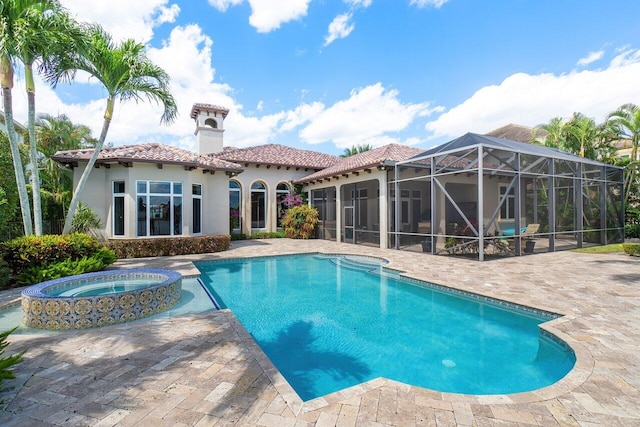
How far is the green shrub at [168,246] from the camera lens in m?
12.7

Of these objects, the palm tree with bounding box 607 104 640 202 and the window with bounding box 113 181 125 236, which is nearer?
the window with bounding box 113 181 125 236

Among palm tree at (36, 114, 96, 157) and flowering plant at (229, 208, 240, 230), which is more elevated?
palm tree at (36, 114, 96, 157)

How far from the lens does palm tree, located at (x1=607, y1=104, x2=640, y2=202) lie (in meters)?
16.9

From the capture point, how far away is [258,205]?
69.5 ft

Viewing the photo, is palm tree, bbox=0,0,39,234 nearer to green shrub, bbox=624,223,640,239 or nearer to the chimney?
the chimney

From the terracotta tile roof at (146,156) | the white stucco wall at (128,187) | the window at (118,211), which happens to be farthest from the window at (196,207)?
the window at (118,211)

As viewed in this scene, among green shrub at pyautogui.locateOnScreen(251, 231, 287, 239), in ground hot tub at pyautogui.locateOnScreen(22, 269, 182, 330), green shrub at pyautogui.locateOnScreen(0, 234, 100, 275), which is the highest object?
green shrub at pyautogui.locateOnScreen(0, 234, 100, 275)

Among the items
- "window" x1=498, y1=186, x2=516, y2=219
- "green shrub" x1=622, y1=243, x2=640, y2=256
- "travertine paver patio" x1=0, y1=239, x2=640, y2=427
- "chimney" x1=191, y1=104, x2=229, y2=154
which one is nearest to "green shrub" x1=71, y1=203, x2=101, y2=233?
"chimney" x1=191, y1=104, x2=229, y2=154

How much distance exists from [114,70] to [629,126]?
26532mm

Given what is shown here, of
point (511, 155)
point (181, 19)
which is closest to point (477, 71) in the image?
point (511, 155)

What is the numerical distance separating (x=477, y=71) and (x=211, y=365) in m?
15.8

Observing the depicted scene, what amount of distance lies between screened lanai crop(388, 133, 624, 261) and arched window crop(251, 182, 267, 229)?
→ 9822mm

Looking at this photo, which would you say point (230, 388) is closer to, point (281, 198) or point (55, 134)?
point (281, 198)

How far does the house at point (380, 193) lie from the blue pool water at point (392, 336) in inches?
203
